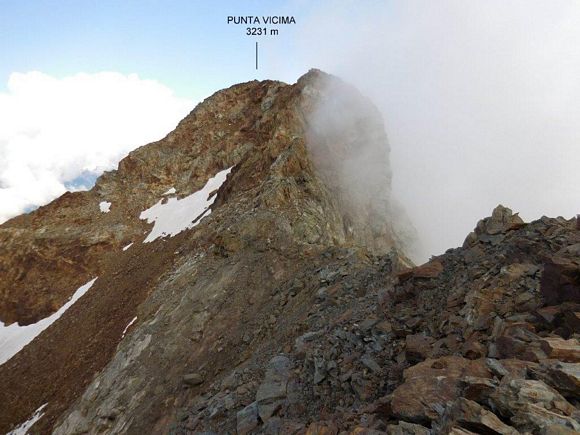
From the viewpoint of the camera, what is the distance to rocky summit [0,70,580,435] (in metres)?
8.04

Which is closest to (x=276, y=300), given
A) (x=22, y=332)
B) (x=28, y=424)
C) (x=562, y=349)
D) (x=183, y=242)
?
(x=183, y=242)

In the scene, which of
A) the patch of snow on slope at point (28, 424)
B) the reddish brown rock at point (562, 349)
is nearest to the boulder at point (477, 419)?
the reddish brown rock at point (562, 349)

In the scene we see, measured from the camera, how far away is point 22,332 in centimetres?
3566

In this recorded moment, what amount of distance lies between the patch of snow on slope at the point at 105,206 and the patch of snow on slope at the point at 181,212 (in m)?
4.66

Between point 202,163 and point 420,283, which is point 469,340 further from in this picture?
point 202,163

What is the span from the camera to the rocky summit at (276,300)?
8.04 meters

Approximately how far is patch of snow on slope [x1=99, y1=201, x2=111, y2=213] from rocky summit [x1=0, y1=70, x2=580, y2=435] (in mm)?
433

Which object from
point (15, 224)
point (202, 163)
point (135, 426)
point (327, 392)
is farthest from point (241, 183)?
point (15, 224)

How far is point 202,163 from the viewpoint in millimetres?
47094

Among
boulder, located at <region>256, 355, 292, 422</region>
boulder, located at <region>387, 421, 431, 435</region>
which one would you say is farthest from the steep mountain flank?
boulder, located at <region>387, 421, 431, 435</region>

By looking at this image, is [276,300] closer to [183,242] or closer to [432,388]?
[432,388]

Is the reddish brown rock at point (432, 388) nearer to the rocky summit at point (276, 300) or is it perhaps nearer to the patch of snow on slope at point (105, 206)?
the rocky summit at point (276, 300)

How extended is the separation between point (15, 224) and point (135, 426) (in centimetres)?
3755

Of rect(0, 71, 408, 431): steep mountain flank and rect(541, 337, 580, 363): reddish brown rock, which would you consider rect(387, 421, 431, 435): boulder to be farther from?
rect(0, 71, 408, 431): steep mountain flank
